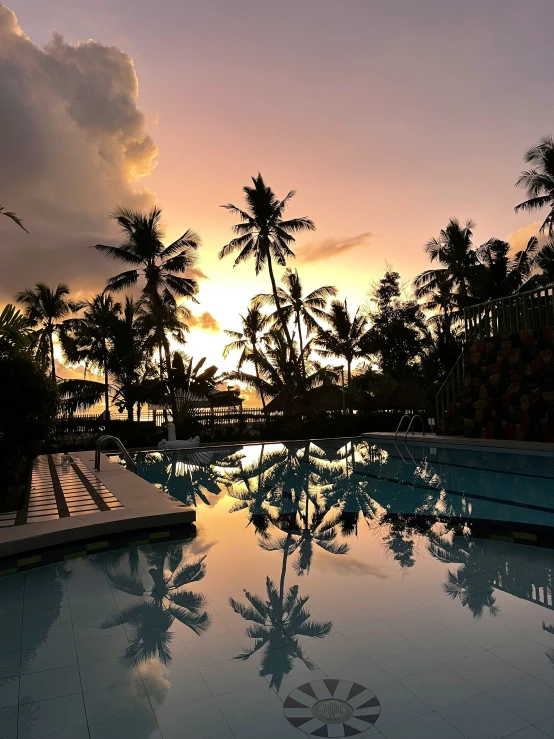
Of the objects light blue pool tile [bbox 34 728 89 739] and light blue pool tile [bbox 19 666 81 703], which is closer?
light blue pool tile [bbox 34 728 89 739]

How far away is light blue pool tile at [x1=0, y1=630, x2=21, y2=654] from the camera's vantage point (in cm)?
338

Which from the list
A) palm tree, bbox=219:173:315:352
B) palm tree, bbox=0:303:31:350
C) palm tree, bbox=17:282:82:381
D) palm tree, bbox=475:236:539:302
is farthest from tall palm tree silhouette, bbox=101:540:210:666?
palm tree, bbox=17:282:82:381

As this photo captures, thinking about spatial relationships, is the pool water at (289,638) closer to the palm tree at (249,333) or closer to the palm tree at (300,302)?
the palm tree at (300,302)

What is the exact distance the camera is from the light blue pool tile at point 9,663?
306cm

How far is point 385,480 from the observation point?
10.1 meters

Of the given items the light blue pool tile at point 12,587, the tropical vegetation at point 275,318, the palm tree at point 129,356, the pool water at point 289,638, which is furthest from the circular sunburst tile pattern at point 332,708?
the palm tree at point 129,356

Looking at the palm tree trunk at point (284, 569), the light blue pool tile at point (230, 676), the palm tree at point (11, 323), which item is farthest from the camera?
the palm tree at point (11, 323)

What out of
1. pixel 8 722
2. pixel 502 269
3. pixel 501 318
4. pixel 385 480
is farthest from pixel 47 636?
pixel 502 269

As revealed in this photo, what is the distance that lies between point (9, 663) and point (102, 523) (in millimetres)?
2609

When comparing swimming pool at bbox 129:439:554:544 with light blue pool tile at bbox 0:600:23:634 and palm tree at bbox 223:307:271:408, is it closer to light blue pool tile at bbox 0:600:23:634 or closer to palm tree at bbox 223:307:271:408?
light blue pool tile at bbox 0:600:23:634

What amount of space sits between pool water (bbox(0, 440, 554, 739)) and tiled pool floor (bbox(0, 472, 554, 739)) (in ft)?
0.04

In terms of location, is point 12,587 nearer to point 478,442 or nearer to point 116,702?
point 116,702

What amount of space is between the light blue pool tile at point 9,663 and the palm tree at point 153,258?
58.2 feet

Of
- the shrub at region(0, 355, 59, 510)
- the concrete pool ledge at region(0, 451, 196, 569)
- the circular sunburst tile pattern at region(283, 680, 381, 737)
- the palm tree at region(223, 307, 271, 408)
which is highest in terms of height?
the palm tree at region(223, 307, 271, 408)
